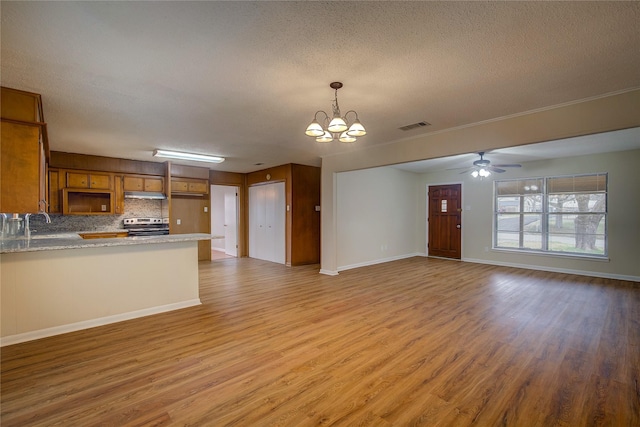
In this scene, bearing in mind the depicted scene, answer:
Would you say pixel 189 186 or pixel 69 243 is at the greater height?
pixel 189 186

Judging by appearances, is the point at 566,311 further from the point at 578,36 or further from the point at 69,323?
the point at 69,323

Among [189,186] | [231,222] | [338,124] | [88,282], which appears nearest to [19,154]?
[88,282]

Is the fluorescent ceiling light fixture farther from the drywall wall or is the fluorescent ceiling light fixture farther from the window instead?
the window

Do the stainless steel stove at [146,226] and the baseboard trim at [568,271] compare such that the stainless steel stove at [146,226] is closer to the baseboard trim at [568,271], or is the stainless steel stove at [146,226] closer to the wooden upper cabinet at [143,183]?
the wooden upper cabinet at [143,183]

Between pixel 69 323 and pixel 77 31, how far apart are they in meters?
3.03

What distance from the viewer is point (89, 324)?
3.31 meters

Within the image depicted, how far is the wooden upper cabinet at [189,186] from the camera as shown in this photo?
6894mm

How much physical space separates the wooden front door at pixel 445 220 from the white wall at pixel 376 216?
0.45 metres

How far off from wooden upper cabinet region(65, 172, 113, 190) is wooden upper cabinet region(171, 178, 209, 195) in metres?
1.25

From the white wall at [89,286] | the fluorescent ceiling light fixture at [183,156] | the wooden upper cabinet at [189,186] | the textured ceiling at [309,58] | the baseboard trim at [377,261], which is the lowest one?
the baseboard trim at [377,261]

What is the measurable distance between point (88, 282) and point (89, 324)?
480mm

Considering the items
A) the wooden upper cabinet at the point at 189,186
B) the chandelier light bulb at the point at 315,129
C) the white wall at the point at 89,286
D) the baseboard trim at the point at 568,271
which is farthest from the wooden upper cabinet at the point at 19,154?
the baseboard trim at the point at 568,271

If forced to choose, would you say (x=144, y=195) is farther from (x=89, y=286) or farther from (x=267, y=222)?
(x=89, y=286)

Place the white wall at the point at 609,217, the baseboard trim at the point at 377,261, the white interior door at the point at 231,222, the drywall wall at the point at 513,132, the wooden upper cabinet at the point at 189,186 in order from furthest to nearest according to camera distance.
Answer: the white interior door at the point at 231,222, the wooden upper cabinet at the point at 189,186, the baseboard trim at the point at 377,261, the white wall at the point at 609,217, the drywall wall at the point at 513,132
